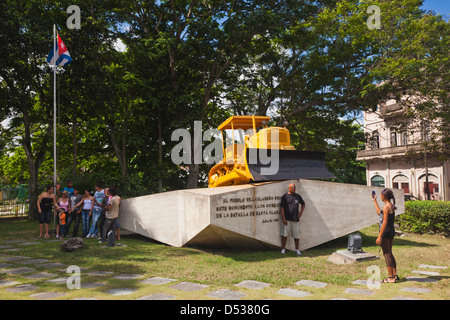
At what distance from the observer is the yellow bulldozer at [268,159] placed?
33.3 feet

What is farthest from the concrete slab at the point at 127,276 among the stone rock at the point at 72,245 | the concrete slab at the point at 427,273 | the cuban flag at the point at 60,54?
the cuban flag at the point at 60,54

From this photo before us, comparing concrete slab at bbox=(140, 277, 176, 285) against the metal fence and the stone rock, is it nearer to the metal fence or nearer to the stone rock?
the stone rock

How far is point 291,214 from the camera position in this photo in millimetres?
9422

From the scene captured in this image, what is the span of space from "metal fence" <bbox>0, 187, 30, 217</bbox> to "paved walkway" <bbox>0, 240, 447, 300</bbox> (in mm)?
13589

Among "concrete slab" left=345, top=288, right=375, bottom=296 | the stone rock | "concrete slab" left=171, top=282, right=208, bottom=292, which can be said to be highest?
the stone rock

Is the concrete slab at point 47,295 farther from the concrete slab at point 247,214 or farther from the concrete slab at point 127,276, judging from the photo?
the concrete slab at point 247,214

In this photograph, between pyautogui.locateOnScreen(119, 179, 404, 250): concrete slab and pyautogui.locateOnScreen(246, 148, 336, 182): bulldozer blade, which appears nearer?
pyautogui.locateOnScreen(119, 179, 404, 250): concrete slab

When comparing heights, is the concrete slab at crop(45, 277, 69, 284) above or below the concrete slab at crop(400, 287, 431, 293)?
above

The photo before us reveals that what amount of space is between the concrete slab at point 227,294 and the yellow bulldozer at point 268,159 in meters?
4.47

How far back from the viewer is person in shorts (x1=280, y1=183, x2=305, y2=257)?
9398 millimetres

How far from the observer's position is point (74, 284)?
610cm

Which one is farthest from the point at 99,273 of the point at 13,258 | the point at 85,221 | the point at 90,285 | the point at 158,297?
the point at 85,221

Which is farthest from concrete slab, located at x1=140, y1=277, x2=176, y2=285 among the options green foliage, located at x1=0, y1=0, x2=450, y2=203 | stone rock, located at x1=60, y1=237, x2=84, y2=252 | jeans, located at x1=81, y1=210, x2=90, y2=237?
green foliage, located at x1=0, y1=0, x2=450, y2=203

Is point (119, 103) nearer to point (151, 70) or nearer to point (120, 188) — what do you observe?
point (151, 70)
